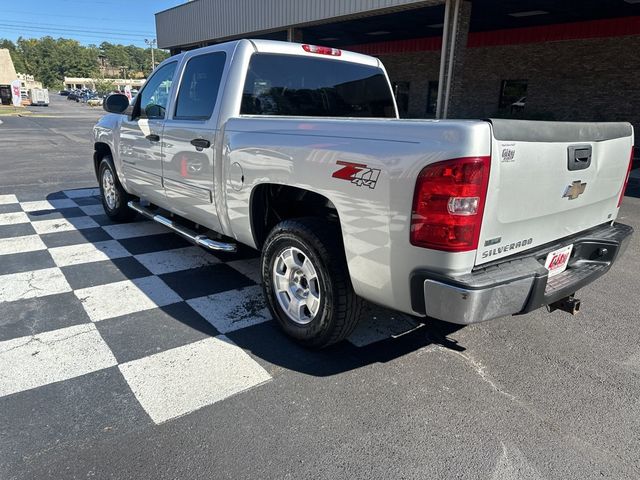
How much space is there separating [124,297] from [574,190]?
3405 millimetres

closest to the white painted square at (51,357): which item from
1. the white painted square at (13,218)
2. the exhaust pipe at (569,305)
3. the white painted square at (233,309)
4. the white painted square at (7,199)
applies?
the white painted square at (233,309)

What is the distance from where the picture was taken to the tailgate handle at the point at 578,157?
2.52 metres

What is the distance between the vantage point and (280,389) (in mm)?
2660

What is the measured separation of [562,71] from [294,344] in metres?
18.2

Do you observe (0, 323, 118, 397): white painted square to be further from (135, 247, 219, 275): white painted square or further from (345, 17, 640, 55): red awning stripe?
(345, 17, 640, 55): red awning stripe

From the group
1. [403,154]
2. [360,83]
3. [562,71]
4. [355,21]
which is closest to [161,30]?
[355,21]

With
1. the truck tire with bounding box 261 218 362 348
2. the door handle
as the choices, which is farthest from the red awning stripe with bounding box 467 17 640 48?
the truck tire with bounding box 261 218 362 348

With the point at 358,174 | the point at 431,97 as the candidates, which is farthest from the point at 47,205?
the point at 431,97

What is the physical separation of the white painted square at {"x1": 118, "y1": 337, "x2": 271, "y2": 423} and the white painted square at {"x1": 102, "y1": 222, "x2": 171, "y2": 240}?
9.54 feet

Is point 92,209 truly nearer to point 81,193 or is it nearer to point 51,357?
point 81,193

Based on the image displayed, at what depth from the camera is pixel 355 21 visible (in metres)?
16.7

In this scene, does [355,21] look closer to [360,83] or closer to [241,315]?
[360,83]

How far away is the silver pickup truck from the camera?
214cm

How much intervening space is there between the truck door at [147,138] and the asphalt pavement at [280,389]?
39.8 inches
